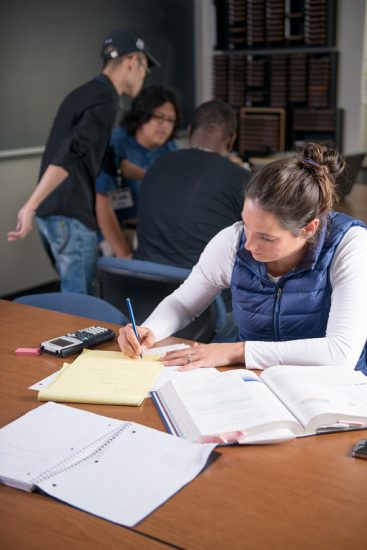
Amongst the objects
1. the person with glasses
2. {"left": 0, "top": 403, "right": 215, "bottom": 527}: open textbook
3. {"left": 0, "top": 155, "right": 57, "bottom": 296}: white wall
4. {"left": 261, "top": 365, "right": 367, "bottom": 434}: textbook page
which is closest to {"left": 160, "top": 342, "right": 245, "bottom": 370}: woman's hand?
{"left": 261, "top": 365, "right": 367, "bottom": 434}: textbook page

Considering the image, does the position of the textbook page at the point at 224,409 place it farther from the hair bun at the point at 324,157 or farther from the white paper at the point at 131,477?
the hair bun at the point at 324,157

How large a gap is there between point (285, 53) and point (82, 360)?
4.22 m

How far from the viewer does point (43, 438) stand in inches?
54.7

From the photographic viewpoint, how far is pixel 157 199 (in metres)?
3.00

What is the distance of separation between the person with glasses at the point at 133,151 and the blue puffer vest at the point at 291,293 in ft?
5.51

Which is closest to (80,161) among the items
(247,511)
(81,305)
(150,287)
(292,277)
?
(150,287)

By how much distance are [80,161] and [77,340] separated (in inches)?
60.9

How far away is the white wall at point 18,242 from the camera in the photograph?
14.9 feet

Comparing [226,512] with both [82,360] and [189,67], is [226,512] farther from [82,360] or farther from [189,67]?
[189,67]

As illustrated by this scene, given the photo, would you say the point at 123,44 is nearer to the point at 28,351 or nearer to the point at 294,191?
the point at 294,191

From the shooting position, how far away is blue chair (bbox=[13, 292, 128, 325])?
2.25 m

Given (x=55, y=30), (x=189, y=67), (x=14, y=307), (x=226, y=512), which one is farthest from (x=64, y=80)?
(x=226, y=512)

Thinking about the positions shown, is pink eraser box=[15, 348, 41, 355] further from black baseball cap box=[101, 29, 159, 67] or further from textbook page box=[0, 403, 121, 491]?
black baseball cap box=[101, 29, 159, 67]

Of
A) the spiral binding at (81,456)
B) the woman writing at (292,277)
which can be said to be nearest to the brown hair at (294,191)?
the woman writing at (292,277)
